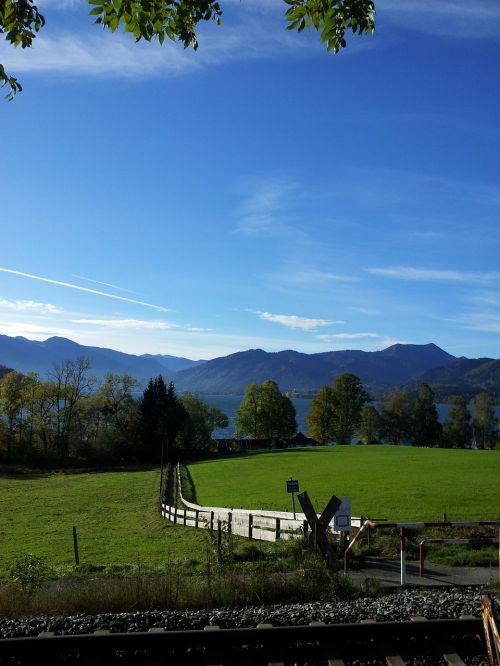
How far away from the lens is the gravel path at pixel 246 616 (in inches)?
275

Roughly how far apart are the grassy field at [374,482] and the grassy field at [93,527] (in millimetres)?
6044

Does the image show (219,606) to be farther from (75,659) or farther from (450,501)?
(450,501)

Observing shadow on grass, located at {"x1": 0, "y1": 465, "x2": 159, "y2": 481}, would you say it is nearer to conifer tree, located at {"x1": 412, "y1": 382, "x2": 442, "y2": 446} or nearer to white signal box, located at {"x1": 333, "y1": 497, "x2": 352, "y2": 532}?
conifer tree, located at {"x1": 412, "y1": 382, "x2": 442, "y2": 446}

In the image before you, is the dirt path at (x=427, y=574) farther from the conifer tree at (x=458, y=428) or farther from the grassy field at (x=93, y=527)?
the conifer tree at (x=458, y=428)

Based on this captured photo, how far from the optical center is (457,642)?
264 inches

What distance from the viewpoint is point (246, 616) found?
727 cm

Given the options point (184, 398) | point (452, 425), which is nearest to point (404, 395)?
point (452, 425)

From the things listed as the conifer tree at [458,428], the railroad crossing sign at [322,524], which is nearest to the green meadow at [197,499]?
the railroad crossing sign at [322,524]

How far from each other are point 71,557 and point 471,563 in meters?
13.7

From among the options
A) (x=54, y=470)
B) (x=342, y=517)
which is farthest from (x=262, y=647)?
(x=54, y=470)

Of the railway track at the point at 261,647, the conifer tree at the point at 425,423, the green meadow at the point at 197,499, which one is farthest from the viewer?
the conifer tree at the point at 425,423

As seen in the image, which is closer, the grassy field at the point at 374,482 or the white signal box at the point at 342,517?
the white signal box at the point at 342,517

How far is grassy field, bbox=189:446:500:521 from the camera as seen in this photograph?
28.7m

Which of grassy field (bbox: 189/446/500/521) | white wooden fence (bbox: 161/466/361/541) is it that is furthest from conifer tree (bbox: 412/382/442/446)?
white wooden fence (bbox: 161/466/361/541)
